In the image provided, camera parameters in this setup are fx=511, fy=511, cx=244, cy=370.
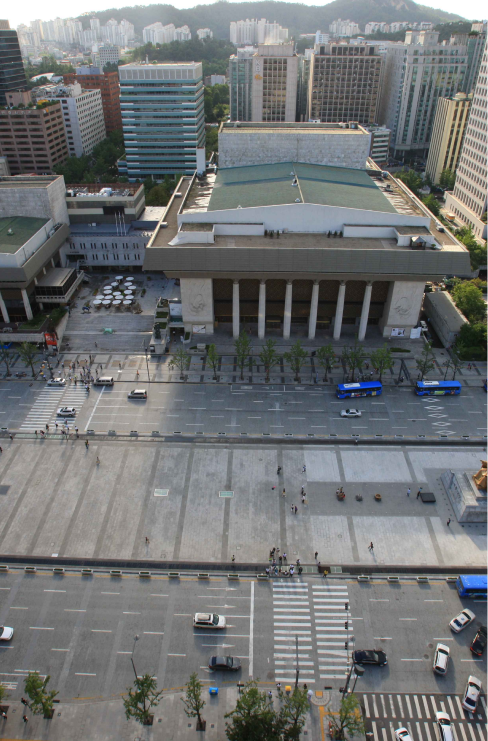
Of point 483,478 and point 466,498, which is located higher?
point 483,478

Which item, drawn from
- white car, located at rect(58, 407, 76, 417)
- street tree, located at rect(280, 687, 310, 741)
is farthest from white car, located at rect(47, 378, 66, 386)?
street tree, located at rect(280, 687, 310, 741)

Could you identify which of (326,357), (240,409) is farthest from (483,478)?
(240,409)

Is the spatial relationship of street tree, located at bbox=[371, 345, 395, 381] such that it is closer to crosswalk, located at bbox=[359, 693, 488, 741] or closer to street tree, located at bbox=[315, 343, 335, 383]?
street tree, located at bbox=[315, 343, 335, 383]

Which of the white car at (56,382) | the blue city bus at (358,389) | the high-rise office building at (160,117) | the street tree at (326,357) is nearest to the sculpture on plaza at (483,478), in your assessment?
the blue city bus at (358,389)

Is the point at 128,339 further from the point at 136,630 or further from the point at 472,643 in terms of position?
the point at 472,643

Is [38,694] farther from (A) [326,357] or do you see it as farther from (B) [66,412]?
(A) [326,357]

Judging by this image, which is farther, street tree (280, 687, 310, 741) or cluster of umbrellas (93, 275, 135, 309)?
cluster of umbrellas (93, 275, 135, 309)

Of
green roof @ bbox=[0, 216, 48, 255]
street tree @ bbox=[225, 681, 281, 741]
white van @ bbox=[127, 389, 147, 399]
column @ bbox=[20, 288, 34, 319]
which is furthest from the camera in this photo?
column @ bbox=[20, 288, 34, 319]

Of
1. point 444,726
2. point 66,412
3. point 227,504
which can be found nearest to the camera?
point 444,726
